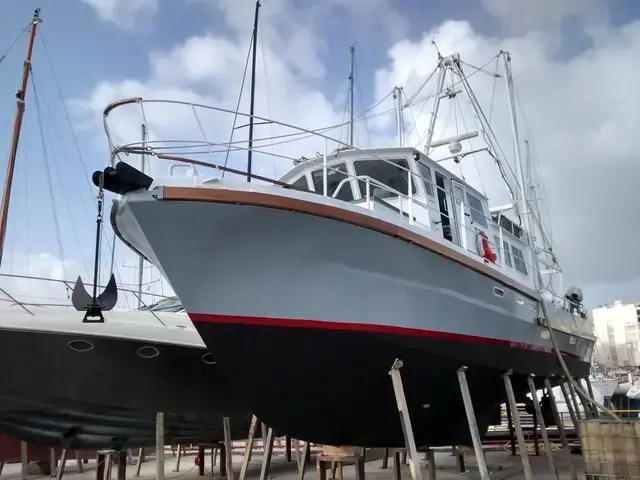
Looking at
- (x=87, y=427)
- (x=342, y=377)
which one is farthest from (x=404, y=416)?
(x=87, y=427)

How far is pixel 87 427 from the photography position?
891cm

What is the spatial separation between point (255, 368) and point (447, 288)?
232 centimetres

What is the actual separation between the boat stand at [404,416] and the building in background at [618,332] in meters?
74.2

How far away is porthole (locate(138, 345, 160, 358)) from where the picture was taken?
8156 mm

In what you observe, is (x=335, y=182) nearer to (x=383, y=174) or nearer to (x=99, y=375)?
(x=383, y=174)

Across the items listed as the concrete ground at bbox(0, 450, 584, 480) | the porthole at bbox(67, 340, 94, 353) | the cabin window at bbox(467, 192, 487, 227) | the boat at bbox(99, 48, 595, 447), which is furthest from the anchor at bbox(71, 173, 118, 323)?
the concrete ground at bbox(0, 450, 584, 480)

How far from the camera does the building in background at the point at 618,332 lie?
7132cm

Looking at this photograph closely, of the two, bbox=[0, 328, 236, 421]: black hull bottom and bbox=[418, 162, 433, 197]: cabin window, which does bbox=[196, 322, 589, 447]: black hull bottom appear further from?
bbox=[0, 328, 236, 421]: black hull bottom

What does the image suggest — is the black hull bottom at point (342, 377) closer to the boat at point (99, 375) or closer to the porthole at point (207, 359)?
the porthole at point (207, 359)

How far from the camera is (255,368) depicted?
5578 mm

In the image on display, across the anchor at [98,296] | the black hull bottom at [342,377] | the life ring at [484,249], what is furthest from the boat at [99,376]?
the life ring at [484,249]

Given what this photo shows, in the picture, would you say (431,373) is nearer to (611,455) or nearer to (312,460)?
(611,455)

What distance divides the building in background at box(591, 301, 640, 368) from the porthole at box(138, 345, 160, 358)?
7367cm

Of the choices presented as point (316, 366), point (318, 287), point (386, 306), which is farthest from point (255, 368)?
point (386, 306)
